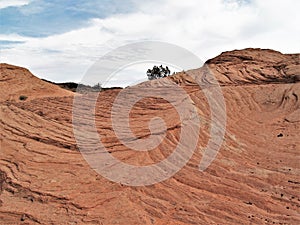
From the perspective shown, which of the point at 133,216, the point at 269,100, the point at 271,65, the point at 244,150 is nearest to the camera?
the point at 133,216

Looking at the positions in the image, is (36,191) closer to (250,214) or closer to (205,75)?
(250,214)

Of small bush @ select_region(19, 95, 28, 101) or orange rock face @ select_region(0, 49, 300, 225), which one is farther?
small bush @ select_region(19, 95, 28, 101)

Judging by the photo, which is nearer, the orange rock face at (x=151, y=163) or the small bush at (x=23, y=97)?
the orange rock face at (x=151, y=163)

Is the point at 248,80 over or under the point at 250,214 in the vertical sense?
over

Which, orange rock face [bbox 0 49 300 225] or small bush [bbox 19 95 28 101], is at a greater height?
small bush [bbox 19 95 28 101]

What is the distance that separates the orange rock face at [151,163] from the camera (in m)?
7.37

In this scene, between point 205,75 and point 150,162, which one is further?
point 205,75

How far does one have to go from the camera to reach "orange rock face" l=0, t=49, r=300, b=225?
737 centimetres

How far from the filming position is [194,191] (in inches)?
330

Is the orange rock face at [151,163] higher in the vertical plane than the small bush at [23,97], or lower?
lower

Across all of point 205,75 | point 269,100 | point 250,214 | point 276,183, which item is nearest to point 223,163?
point 276,183

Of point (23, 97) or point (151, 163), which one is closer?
point (151, 163)

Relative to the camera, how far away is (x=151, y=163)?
936 centimetres

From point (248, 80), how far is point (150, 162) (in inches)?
452
